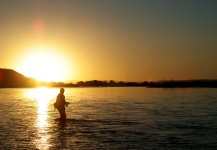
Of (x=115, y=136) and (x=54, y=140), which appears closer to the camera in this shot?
(x=54, y=140)

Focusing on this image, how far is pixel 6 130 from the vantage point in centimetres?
2542

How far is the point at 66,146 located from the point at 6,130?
8.60 metres

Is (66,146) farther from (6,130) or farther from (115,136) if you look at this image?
(6,130)

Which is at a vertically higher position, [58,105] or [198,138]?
[58,105]

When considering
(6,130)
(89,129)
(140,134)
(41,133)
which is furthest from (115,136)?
(6,130)

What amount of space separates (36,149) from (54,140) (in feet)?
9.34

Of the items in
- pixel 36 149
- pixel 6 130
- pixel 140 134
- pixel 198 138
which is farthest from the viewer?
pixel 6 130

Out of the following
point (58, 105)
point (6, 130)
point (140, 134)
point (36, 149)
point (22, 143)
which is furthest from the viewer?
point (58, 105)

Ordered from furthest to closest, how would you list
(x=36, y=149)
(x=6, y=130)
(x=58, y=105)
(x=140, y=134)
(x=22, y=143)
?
(x=58, y=105) < (x=6, y=130) < (x=140, y=134) < (x=22, y=143) < (x=36, y=149)

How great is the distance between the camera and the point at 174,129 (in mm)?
25797

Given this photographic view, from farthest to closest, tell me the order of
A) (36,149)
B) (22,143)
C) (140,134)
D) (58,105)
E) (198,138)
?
(58,105), (140,134), (198,138), (22,143), (36,149)

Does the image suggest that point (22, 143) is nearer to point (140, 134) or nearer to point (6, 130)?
point (6, 130)

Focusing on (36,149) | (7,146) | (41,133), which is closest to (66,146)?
(36,149)

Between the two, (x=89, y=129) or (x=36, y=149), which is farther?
(x=89, y=129)
